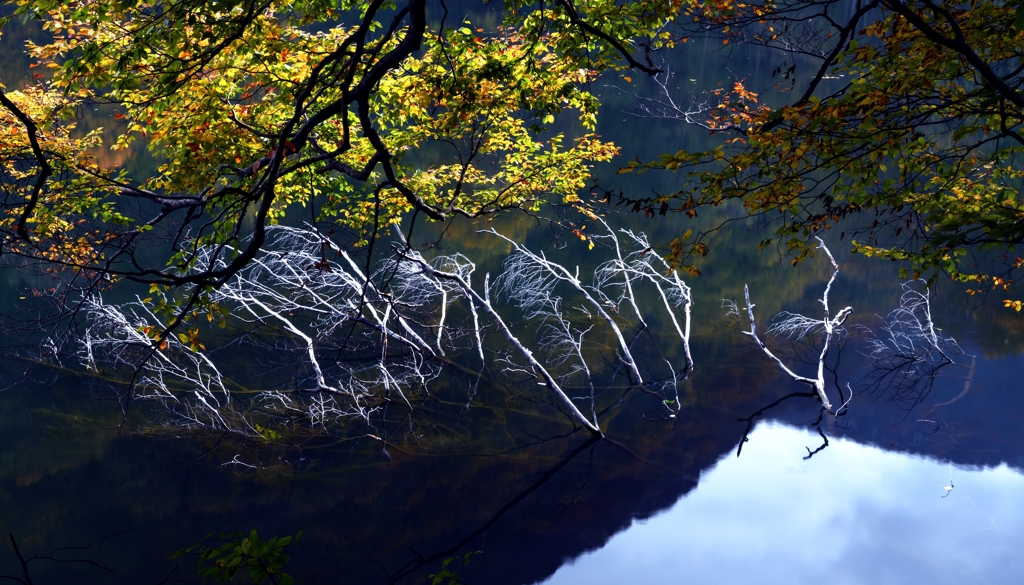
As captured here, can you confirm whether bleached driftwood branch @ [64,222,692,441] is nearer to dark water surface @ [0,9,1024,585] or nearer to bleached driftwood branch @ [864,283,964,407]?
dark water surface @ [0,9,1024,585]

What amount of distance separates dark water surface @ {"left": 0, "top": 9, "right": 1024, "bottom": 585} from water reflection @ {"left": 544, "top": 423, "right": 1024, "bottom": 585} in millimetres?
25

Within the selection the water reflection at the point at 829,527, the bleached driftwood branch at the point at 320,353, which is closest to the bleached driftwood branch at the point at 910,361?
the water reflection at the point at 829,527

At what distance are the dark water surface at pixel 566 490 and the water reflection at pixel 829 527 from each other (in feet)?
0.08

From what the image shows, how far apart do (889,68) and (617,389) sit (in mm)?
7947

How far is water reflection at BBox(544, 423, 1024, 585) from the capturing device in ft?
27.3

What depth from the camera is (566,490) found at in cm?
937

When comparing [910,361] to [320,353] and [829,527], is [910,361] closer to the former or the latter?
[829,527]

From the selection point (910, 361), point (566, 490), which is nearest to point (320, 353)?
point (566, 490)

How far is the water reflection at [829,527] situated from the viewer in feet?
27.3

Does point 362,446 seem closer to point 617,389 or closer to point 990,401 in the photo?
point 617,389

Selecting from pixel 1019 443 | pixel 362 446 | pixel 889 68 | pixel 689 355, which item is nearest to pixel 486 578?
pixel 362 446

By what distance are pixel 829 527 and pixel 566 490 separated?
333 centimetres

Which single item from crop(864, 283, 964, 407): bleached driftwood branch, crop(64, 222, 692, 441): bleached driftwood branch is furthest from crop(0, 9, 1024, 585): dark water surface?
crop(64, 222, 692, 441): bleached driftwood branch

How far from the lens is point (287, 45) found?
627 cm
